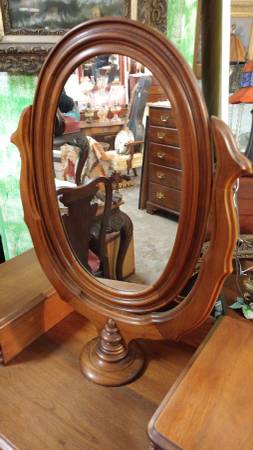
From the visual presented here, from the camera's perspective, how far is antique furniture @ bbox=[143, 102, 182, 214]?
471mm

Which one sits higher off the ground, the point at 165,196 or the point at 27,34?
the point at 27,34

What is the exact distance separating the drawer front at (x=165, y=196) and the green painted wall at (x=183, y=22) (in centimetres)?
32

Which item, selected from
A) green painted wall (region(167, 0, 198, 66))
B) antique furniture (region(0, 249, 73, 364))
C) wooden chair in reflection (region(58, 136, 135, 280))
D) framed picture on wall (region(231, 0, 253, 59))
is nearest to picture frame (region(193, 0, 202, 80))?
green painted wall (region(167, 0, 198, 66))

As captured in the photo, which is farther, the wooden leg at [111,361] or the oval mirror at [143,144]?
the wooden leg at [111,361]

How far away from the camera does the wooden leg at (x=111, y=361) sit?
25.0 inches

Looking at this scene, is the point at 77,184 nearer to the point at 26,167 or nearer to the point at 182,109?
the point at 26,167

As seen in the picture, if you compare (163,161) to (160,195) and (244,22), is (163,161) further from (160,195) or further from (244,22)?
(244,22)

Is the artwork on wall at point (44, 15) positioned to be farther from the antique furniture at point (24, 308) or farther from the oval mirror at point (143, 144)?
the antique furniture at point (24, 308)

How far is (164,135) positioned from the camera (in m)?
0.49

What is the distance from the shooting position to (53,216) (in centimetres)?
63

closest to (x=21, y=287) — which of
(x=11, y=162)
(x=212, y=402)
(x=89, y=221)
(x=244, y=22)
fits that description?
(x=89, y=221)

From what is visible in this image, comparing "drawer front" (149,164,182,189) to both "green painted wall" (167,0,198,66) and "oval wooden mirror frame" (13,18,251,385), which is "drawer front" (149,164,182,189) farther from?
"green painted wall" (167,0,198,66)

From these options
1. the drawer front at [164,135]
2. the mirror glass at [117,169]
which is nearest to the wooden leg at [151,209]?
the mirror glass at [117,169]

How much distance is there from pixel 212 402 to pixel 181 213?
0.86 feet
